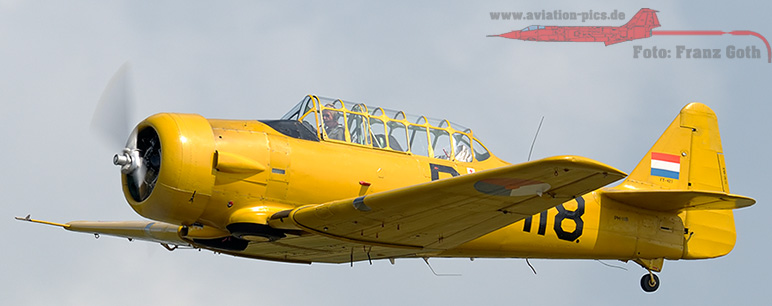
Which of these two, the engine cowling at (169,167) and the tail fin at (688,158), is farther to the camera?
the tail fin at (688,158)

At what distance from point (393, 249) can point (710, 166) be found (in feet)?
19.1

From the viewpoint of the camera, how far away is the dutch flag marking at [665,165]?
1382cm

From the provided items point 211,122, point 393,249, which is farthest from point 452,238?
point 211,122

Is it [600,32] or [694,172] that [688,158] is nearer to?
[694,172]

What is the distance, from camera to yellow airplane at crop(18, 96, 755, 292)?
907 centimetres

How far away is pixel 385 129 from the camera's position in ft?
37.2

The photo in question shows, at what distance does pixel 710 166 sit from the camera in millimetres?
14102

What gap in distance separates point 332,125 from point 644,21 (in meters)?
11.2

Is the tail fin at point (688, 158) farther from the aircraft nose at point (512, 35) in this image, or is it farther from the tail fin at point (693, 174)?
the aircraft nose at point (512, 35)

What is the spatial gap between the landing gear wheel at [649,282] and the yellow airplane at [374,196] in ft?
0.25

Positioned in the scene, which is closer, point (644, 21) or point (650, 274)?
point (650, 274)

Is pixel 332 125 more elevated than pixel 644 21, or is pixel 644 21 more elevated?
pixel 644 21

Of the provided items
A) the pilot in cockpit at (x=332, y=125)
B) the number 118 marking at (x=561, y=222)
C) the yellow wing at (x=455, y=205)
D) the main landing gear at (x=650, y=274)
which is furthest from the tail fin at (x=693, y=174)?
the pilot in cockpit at (x=332, y=125)

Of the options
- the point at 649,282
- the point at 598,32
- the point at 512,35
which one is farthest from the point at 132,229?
the point at 598,32
